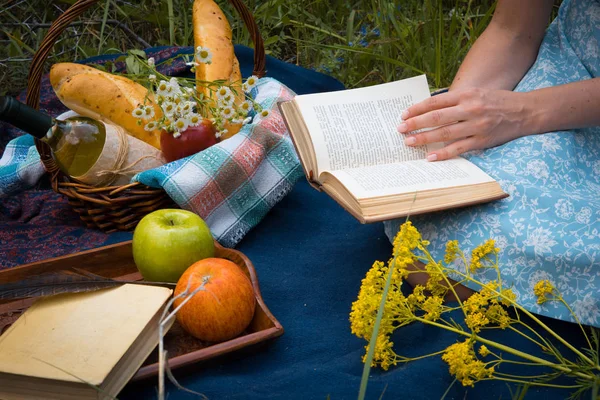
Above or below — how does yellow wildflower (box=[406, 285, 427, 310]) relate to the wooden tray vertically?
above

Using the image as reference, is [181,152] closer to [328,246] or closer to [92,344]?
[328,246]

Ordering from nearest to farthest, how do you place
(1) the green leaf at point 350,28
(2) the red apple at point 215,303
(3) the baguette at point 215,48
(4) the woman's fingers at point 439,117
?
1. (2) the red apple at point 215,303
2. (4) the woman's fingers at point 439,117
3. (3) the baguette at point 215,48
4. (1) the green leaf at point 350,28

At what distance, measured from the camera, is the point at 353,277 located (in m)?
1.43

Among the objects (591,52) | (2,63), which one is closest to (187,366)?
(591,52)

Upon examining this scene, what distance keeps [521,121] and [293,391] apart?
0.74m

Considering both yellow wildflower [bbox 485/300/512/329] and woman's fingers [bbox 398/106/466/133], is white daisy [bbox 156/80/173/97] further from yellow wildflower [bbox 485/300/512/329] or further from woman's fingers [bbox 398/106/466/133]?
yellow wildflower [bbox 485/300/512/329]

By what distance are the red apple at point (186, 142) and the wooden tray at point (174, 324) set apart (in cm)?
31

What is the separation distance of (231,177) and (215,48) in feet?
1.41

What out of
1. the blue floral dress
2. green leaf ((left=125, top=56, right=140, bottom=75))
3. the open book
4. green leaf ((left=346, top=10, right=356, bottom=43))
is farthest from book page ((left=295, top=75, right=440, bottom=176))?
green leaf ((left=346, top=10, right=356, bottom=43))

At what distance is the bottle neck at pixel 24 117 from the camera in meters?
1.27

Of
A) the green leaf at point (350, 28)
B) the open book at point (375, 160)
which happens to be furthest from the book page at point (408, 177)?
the green leaf at point (350, 28)

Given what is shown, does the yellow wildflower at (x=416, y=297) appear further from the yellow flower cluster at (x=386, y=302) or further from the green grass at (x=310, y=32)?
the green grass at (x=310, y=32)

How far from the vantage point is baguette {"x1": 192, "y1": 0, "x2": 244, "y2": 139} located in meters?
1.70

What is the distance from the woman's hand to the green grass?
40.7 inches
